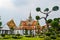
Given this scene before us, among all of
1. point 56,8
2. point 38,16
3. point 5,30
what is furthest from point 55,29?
point 5,30

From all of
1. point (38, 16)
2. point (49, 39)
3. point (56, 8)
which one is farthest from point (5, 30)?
point (49, 39)

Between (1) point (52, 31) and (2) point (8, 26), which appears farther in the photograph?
(2) point (8, 26)

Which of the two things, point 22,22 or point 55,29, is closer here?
point 55,29

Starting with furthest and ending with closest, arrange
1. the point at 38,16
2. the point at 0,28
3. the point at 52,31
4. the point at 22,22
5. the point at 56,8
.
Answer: the point at 22,22, the point at 0,28, the point at 38,16, the point at 56,8, the point at 52,31

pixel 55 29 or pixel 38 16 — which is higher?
pixel 38 16

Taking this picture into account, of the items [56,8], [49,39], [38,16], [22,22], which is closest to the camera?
[49,39]

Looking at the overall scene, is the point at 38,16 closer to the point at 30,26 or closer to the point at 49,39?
the point at 49,39

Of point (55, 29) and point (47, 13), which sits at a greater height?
point (47, 13)

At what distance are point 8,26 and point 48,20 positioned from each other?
2219 cm

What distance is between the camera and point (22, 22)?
188ft

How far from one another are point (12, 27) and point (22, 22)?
6.90m

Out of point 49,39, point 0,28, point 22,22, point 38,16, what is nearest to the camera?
point 49,39

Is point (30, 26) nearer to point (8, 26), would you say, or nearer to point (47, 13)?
point (8, 26)

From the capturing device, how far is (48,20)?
31.0 meters
